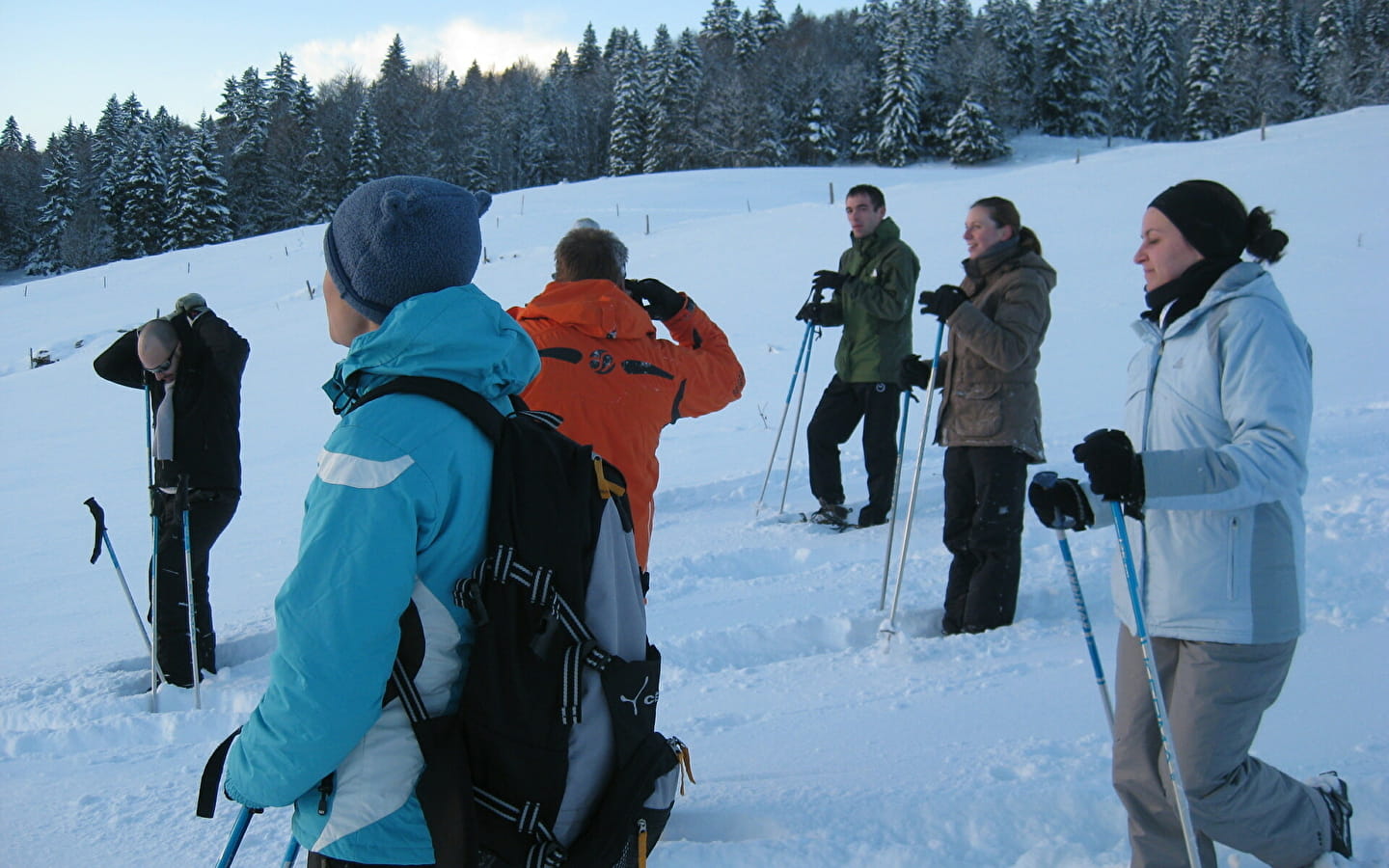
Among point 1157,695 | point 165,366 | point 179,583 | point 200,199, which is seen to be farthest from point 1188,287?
Result: point 200,199

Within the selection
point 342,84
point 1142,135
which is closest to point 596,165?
point 342,84

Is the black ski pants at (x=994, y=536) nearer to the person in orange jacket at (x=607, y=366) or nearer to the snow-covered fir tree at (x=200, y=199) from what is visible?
the person in orange jacket at (x=607, y=366)

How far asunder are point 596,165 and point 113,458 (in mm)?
52730

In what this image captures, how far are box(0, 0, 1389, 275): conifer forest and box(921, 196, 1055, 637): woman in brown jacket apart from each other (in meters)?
43.3

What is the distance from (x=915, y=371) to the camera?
14.1 ft

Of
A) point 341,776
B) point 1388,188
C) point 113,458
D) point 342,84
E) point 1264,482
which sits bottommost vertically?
point 113,458

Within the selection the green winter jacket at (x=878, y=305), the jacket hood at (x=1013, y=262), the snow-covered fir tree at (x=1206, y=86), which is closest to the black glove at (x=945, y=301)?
the jacket hood at (x=1013, y=262)

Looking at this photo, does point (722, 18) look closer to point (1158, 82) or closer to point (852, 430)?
point (1158, 82)

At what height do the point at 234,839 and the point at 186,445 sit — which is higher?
the point at 186,445

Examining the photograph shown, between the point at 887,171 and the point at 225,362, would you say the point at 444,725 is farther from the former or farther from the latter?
the point at 887,171

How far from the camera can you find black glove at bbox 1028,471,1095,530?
2051mm

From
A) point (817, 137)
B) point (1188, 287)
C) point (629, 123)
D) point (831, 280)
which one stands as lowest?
point (831, 280)

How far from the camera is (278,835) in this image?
2.41 metres

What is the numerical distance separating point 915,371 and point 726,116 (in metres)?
48.3
